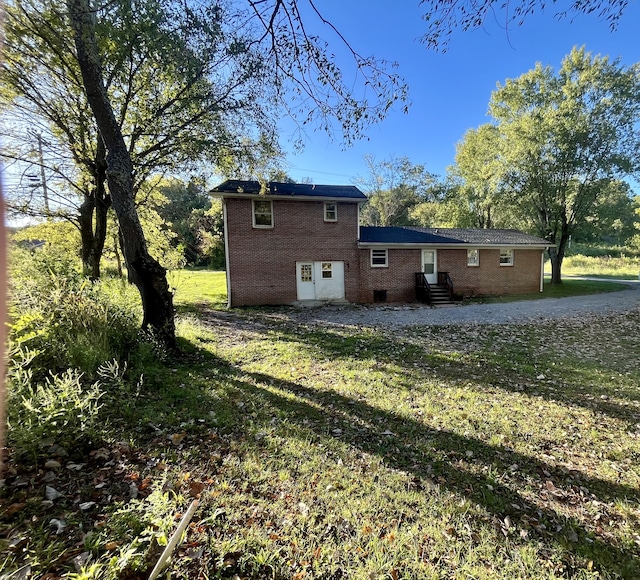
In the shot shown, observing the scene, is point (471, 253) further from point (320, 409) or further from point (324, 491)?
point (324, 491)

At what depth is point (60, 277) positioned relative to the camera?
18.7 feet

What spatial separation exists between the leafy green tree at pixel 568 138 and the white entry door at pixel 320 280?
45.8 ft

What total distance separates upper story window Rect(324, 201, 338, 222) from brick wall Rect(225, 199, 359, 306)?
0.59 ft

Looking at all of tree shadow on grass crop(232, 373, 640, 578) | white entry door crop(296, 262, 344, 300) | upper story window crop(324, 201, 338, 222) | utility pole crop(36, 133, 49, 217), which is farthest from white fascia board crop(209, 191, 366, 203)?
tree shadow on grass crop(232, 373, 640, 578)

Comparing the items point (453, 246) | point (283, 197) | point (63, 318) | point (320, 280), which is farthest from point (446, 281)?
point (63, 318)

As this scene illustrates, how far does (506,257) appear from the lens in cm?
1730

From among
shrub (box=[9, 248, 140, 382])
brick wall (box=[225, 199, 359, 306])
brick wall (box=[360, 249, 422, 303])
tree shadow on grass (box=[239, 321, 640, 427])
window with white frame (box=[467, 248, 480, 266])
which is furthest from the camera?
window with white frame (box=[467, 248, 480, 266])

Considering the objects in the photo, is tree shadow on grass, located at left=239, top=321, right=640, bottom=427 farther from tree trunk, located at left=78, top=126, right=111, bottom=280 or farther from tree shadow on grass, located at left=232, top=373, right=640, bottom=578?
tree trunk, located at left=78, top=126, right=111, bottom=280

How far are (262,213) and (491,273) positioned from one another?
501 inches

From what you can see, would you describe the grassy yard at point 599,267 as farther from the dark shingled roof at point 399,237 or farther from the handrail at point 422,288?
the handrail at point 422,288


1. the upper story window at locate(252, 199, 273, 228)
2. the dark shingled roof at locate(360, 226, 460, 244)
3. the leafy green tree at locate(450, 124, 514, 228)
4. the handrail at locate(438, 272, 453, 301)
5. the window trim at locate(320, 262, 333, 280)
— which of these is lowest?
the handrail at locate(438, 272, 453, 301)

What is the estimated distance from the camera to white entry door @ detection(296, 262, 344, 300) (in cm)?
1457

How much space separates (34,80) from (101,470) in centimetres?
1216

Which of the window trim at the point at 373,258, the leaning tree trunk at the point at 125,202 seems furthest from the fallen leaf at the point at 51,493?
the window trim at the point at 373,258
